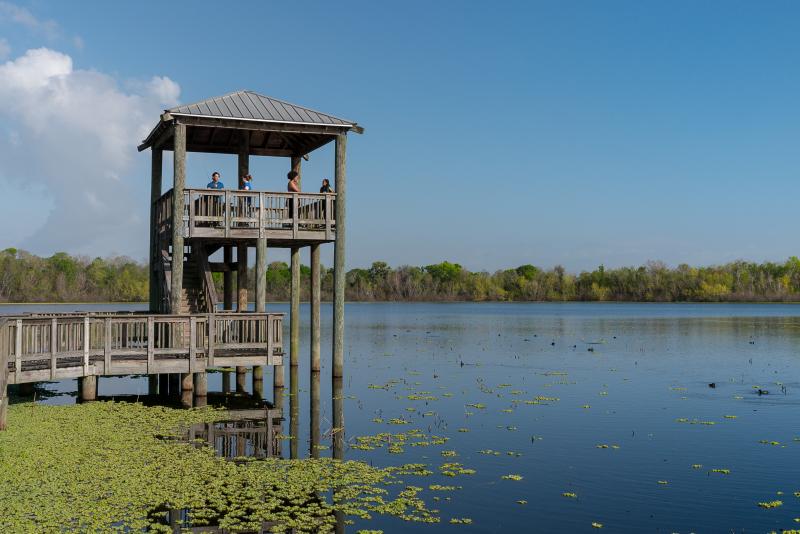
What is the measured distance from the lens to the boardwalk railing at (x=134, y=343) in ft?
55.5

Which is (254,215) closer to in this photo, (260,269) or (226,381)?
(260,269)

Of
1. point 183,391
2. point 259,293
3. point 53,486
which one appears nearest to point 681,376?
point 259,293

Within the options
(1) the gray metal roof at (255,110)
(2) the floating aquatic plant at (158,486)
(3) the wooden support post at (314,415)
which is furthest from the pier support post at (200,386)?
(1) the gray metal roof at (255,110)

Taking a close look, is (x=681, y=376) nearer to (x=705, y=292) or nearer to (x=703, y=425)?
(x=703, y=425)

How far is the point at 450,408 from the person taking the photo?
65.5 feet

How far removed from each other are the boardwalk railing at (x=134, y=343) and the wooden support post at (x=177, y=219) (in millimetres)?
1034

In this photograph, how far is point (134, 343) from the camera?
18578 millimetres

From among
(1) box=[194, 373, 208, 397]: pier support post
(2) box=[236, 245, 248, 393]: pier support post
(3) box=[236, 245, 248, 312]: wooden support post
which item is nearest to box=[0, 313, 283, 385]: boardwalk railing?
(1) box=[194, 373, 208, 397]: pier support post

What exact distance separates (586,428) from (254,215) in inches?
397

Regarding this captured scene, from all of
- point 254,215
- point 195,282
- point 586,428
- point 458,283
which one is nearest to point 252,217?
point 254,215

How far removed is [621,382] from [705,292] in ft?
360

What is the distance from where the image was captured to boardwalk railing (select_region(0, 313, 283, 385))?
1692 cm

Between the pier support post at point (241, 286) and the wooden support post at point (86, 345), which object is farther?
the pier support post at point (241, 286)

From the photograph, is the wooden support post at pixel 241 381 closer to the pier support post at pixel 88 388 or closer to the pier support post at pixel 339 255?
the pier support post at pixel 339 255
